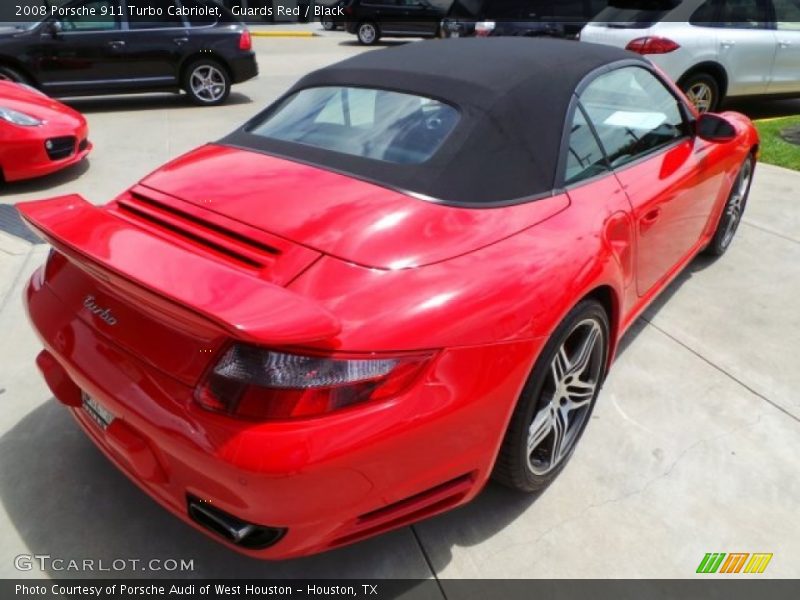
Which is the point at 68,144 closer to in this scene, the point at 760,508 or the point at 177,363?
the point at 177,363

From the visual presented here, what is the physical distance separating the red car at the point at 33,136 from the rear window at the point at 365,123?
147 inches

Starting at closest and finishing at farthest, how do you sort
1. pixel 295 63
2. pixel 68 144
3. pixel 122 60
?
pixel 68 144 → pixel 122 60 → pixel 295 63

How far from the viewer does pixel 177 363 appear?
1714 millimetres

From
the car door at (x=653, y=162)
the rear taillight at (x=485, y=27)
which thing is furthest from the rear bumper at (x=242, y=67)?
the car door at (x=653, y=162)

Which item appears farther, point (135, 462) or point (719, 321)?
point (719, 321)

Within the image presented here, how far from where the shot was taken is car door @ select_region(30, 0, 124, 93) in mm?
8281

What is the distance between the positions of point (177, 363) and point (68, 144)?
16.3ft

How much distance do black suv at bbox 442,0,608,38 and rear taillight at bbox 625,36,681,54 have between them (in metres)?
2.78

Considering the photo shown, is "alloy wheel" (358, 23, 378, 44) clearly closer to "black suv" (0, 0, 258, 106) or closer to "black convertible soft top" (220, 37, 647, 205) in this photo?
"black suv" (0, 0, 258, 106)

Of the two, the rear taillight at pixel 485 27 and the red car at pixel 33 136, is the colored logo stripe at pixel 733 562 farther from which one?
the rear taillight at pixel 485 27

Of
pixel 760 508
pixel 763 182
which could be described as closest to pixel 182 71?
pixel 763 182

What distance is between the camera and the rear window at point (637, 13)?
7.11m

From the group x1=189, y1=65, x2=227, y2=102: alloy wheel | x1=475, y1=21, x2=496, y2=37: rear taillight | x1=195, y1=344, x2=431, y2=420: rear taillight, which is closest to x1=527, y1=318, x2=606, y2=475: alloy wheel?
x1=195, y1=344, x2=431, y2=420: rear taillight

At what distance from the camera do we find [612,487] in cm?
Result: 245
